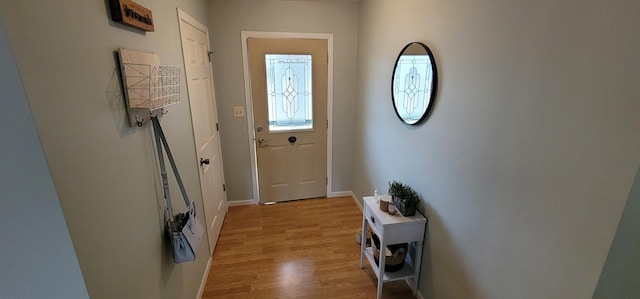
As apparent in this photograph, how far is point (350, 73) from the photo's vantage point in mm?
Answer: 3125

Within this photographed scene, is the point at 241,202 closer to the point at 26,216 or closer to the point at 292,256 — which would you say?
the point at 292,256

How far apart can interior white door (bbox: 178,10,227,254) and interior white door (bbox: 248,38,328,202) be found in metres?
0.48

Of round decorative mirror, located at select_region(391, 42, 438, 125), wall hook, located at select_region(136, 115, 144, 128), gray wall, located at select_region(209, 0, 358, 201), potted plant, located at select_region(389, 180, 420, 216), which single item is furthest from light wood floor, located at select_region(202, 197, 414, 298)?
wall hook, located at select_region(136, 115, 144, 128)

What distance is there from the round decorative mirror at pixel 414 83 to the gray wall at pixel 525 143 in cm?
7

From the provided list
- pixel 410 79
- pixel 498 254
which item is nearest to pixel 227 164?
pixel 410 79

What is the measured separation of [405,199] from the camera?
1874 millimetres

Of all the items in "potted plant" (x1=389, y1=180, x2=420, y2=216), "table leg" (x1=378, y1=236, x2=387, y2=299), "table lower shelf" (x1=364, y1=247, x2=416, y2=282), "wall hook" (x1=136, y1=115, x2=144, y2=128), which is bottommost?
"table lower shelf" (x1=364, y1=247, x2=416, y2=282)

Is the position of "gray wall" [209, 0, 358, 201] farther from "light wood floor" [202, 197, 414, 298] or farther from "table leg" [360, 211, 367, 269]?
"table leg" [360, 211, 367, 269]

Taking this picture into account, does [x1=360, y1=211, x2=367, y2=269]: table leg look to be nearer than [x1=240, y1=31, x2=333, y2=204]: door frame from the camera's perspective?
Yes

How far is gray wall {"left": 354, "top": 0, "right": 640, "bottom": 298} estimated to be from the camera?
0.80 metres

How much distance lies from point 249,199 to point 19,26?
2.87 metres

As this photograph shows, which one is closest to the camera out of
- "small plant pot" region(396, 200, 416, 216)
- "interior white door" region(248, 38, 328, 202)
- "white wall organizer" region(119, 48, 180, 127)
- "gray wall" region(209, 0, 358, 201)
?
"white wall organizer" region(119, 48, 180, 127)

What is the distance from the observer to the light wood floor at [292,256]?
6.65ft

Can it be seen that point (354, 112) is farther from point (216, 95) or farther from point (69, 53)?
point (69, 53)
